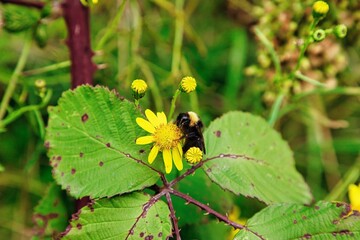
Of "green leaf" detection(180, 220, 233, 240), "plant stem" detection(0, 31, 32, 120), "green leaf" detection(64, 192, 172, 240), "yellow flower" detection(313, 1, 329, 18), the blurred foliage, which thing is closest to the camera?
"green leaf" detection(64, 192, 172, 240)

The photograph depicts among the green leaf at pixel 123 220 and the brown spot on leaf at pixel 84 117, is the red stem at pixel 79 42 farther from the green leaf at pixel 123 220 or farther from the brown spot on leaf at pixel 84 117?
the green leaf at pixel 123 220

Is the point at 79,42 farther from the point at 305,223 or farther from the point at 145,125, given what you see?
the point at 305,223

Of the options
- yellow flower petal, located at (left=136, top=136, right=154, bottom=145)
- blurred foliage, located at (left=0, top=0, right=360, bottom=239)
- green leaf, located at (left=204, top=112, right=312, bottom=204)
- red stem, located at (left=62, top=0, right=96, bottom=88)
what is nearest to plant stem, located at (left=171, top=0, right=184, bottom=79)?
blurred foliage, located at (left=0, top=0, right=360, bottom=239)

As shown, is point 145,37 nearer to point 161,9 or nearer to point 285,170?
point 161,9

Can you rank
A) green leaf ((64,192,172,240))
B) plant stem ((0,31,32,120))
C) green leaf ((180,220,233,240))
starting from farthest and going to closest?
plant stem ((0,31,32,120)) → green leaf ((180,220,233,240)) → green leaf ((64,192,172,240))

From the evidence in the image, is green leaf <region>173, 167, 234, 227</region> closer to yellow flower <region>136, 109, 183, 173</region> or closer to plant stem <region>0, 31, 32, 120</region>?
yellow flower <region>136, 109, 183, 173</region>

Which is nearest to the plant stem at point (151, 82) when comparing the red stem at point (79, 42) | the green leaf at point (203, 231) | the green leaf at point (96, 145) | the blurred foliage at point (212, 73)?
the blurred foliage at point (212, 73)

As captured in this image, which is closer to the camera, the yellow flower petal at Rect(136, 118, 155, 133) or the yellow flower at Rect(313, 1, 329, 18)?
the yellow flower petal at Rect(136, 118, 155, 133)
